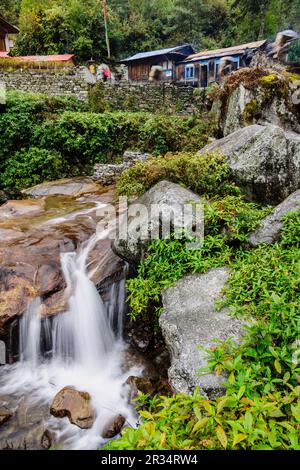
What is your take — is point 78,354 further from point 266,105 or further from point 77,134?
point 77,134

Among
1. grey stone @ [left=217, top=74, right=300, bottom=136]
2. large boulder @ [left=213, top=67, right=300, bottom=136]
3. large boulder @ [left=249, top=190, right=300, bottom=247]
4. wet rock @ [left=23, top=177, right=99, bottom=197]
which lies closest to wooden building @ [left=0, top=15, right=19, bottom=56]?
wet rock @ [left=23, top=177, right=99, bottom=197]

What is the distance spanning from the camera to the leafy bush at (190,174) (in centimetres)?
593

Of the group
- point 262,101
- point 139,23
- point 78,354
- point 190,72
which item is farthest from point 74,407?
point 139,23

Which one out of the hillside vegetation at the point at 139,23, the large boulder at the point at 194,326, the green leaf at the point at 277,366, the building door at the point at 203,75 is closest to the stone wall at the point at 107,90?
the hillside vegetation at the point at 139,23

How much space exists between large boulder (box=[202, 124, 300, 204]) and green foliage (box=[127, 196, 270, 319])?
0.78 metres

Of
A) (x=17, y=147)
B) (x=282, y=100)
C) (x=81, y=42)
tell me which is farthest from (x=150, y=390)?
(x=81, y=42)

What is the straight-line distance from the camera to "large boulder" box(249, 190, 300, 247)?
4852 mm

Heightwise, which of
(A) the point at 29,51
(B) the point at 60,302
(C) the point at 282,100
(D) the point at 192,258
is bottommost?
(B) the point at 60,302

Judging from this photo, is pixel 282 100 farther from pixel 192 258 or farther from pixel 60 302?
pixel 60 302

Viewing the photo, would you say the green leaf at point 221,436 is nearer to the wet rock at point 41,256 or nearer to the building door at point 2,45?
the wet rock at point 41,256

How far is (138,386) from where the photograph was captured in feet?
16.6

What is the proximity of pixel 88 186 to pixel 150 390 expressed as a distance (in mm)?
9253

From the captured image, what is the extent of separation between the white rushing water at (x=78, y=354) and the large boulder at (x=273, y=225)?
112 inches
